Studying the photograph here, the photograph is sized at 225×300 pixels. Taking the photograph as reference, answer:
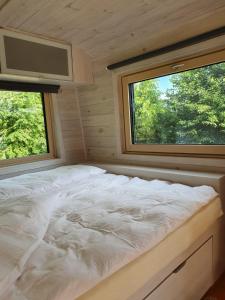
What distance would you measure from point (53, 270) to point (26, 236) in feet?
1.00

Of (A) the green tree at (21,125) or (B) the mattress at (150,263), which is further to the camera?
(A) the green tree at (21,125)

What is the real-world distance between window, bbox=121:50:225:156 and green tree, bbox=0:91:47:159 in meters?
0.99

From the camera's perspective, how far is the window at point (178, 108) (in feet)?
6.60

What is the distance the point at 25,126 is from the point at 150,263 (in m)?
2.10

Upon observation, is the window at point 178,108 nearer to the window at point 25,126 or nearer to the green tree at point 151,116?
the green tree at point 151,116

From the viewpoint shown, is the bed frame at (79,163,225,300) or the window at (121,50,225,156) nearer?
the bed frame at (79,163,225,300)

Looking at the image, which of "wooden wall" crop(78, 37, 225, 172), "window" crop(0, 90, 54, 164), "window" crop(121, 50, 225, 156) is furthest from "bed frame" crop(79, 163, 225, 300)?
"window" crop(0, 90, 54, 164)

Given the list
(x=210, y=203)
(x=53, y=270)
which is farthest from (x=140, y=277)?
(x=210, y=203)

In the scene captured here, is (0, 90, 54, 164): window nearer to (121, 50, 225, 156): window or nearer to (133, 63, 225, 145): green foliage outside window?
(121, 50, 225, 156): window

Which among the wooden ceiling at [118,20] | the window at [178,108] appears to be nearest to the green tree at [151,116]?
the window at [178,108]

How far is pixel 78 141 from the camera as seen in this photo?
121 inches

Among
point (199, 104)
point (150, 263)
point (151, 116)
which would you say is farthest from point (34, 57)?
point (150, 263)

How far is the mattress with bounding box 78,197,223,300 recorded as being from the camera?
920 millimetres

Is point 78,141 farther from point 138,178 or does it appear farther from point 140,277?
point 140,277
